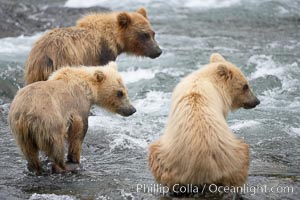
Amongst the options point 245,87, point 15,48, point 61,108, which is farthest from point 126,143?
point 15,48

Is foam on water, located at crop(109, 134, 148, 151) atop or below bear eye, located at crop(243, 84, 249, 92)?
below

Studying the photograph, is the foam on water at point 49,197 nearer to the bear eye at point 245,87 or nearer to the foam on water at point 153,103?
the bear eye at point 245,87

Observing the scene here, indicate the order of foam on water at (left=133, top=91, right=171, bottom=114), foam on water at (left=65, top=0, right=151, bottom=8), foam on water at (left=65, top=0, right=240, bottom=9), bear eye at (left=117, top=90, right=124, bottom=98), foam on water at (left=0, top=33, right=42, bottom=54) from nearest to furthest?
bear eye at (left=117, top=90, right=124, bottom=98), foam on water at (left=133, top=91, right=171, bottom=114), foam on water at (left=0, top=33, right=42, bottom=54), foam on water at (left=65, top=0, right=240, bottom=9), foam on water at (left=65, top=0, right=151, bottom=8)

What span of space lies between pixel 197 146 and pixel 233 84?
1.05 m

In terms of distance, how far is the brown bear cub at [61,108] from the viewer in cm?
587

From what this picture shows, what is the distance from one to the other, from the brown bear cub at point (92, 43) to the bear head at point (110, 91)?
3.64ft

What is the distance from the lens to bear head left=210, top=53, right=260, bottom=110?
582 centimetres

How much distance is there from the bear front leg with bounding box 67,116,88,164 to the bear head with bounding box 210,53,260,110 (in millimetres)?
1447

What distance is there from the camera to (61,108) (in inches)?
243

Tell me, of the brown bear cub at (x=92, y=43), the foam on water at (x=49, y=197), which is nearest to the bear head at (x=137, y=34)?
the brown bear cub at (x=92, y=43)

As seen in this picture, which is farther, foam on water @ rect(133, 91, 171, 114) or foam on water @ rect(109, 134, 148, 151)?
foam on water @ rect(133, 91, 171, 114)

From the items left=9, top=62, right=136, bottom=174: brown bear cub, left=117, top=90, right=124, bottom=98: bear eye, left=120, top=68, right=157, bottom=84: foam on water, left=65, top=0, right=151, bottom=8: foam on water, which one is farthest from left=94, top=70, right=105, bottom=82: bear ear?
left=65, top=0, right=151, bottom=8: foam on water

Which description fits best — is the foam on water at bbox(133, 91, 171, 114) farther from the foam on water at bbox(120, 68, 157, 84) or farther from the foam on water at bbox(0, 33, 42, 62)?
the foam on water at bbox(0, 33, 42, 62)

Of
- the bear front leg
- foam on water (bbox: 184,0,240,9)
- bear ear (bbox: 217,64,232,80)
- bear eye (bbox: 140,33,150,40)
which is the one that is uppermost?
bear ear (bbox: 217,64,232,80)
